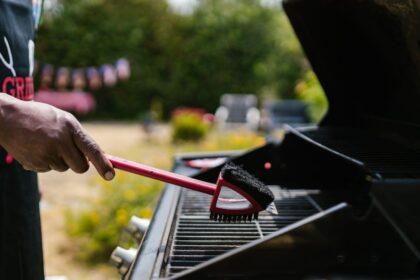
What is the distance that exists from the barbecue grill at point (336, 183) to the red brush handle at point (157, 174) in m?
0.16

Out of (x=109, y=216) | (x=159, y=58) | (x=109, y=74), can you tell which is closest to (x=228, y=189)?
(x=109, y=216)

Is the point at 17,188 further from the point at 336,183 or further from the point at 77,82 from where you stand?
the point at 77,82

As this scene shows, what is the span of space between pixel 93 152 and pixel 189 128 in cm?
824

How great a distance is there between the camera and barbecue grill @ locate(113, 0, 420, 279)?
87 centimetres

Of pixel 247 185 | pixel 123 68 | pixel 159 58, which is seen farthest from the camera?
pixel 159 58

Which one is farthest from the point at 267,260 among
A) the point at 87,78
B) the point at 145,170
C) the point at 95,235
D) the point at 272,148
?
the point at 87,78

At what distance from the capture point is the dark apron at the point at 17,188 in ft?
4.72

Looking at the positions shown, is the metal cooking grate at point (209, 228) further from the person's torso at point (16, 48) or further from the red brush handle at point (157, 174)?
the person's torso at point (16, 48)

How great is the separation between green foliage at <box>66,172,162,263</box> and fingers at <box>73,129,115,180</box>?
276 cm

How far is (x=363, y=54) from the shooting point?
173 cm

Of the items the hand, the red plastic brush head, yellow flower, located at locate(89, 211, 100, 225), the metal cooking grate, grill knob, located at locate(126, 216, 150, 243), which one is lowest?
yellow flower, located at locate(89, 211, 100, 225)

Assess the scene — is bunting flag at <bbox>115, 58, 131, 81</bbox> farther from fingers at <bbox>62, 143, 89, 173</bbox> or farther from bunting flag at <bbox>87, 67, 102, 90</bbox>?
fingers at <bbox>62, 143, 89, 173</bbox>

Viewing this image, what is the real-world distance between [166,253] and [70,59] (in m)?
14.5

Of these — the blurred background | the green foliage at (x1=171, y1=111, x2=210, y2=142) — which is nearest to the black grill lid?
the green foliage at (x1=171, y1=111, x2=210, y2=142)
